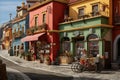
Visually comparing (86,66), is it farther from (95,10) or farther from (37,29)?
(37,29)

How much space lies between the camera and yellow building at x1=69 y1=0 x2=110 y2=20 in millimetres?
25034

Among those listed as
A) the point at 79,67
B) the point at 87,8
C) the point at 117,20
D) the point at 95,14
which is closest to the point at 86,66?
the point at 79,67

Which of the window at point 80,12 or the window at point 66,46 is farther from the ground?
the window at point 80,12

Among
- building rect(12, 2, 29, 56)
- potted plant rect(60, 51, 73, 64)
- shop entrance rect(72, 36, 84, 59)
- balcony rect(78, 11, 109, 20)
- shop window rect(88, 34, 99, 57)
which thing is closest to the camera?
shop window rect(88, 34, 99, 57)

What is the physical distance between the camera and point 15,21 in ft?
138

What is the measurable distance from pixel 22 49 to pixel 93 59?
1852 cm

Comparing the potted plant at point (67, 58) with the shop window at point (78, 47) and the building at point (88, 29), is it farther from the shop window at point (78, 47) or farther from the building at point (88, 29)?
the shop window at point (78, 47)

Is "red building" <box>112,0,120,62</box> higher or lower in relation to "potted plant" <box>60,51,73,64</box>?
higher

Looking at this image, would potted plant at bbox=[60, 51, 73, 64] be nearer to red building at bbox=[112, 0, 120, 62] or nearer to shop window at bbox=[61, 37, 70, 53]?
shop window at bbox=[61, 37, 70, 53]

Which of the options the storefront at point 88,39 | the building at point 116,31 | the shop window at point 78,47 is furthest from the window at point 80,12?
the building at point 116,31

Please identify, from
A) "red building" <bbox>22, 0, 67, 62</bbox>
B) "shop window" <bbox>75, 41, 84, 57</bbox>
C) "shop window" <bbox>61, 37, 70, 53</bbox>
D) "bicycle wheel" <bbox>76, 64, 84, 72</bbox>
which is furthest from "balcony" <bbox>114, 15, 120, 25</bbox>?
"red building" <bbox>22, 0, 67, 62</bbox>

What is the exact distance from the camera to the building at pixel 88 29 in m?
23.6

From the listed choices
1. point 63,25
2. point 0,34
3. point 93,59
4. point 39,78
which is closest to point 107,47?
point 93,59

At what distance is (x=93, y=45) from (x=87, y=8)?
4.82 m
